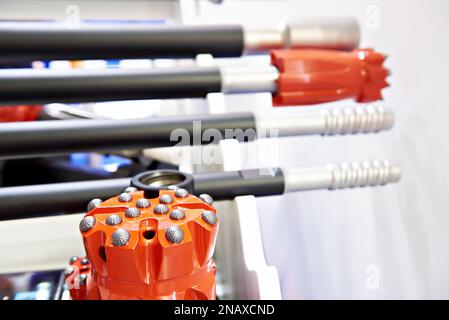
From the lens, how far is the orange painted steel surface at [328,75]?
1.26ft

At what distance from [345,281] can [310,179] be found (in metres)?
0.16

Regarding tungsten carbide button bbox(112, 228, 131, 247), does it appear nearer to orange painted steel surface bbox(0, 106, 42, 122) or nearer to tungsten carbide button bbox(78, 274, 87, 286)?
tungsten carbide button bbox(78, 274, 87, 286)

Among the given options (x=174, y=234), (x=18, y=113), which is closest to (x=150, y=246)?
(x=174, y=234)

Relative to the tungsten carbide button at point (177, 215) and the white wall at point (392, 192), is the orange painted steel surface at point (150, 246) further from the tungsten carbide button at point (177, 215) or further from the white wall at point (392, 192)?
the white wall at point (392, 192)

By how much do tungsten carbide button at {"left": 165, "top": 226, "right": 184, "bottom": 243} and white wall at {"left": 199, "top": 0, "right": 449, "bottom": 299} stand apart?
0.23m

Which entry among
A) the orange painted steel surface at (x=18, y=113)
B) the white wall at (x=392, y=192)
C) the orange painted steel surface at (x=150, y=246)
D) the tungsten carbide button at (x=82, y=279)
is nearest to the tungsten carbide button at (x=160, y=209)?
the orange painted steel surface at (x=150, y=246)

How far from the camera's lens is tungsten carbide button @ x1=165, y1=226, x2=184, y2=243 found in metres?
0.26

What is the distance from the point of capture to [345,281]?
0.51 meters

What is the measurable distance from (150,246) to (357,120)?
0.23 meters

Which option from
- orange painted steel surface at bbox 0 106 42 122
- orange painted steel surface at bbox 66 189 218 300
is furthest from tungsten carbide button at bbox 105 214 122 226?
orange painted steel surface at bbox 0 106 42 122

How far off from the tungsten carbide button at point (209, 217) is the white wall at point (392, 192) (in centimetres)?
20

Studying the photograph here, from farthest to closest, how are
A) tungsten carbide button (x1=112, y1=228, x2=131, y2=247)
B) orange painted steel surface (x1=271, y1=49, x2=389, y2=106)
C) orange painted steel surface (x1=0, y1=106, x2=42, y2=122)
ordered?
orange painted steel surface (x1=0, y1=106, x2=42, y2=122) < orange painted steel surface (x1=271, y1=49, x2=389, y2=106) < tungsten carbide button (x1=112, y1=228, x2=131, y2=247)
